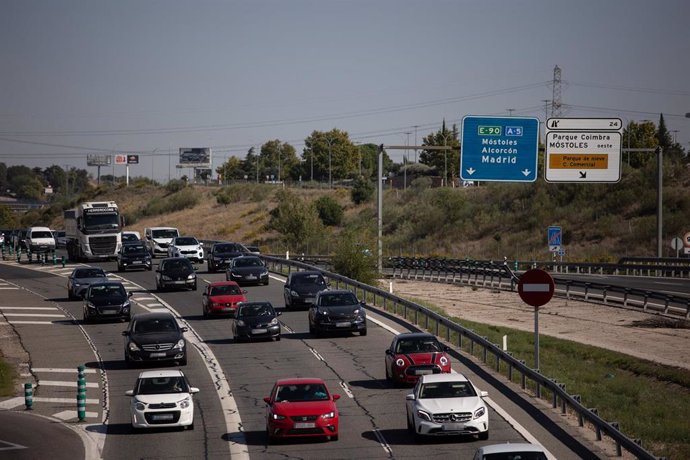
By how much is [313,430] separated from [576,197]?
8294 centimetres

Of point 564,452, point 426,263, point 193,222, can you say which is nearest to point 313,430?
point 564,452

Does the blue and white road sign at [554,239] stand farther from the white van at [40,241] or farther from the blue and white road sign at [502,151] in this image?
the white van at [40,241]

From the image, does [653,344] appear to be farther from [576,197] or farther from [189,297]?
[576,197]

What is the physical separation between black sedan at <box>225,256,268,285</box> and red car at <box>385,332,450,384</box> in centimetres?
2585

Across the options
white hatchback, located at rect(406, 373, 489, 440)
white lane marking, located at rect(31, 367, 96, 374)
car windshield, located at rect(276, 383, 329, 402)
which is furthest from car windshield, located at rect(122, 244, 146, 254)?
white hatchback, located at rect(406, 373, 489, 440)

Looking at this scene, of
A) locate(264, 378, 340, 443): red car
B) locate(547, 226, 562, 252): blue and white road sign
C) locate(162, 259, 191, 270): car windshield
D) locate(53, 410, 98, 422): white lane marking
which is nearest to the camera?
locate(264, 378, 340, 443): red car

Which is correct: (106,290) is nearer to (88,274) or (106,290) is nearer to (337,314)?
(88,274)

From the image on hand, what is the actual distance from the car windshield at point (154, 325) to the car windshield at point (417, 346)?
8.15 m

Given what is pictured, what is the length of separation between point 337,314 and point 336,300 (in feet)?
2.31

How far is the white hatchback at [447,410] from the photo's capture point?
21.1 metres

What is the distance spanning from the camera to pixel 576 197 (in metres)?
101

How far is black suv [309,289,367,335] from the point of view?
36.6 meters

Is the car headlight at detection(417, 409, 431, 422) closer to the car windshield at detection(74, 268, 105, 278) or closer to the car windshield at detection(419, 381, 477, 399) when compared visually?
the car windshield at detection(419, 381, 477, 399)

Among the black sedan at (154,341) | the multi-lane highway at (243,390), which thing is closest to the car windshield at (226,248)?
the multi-lane highway at (243,390)
